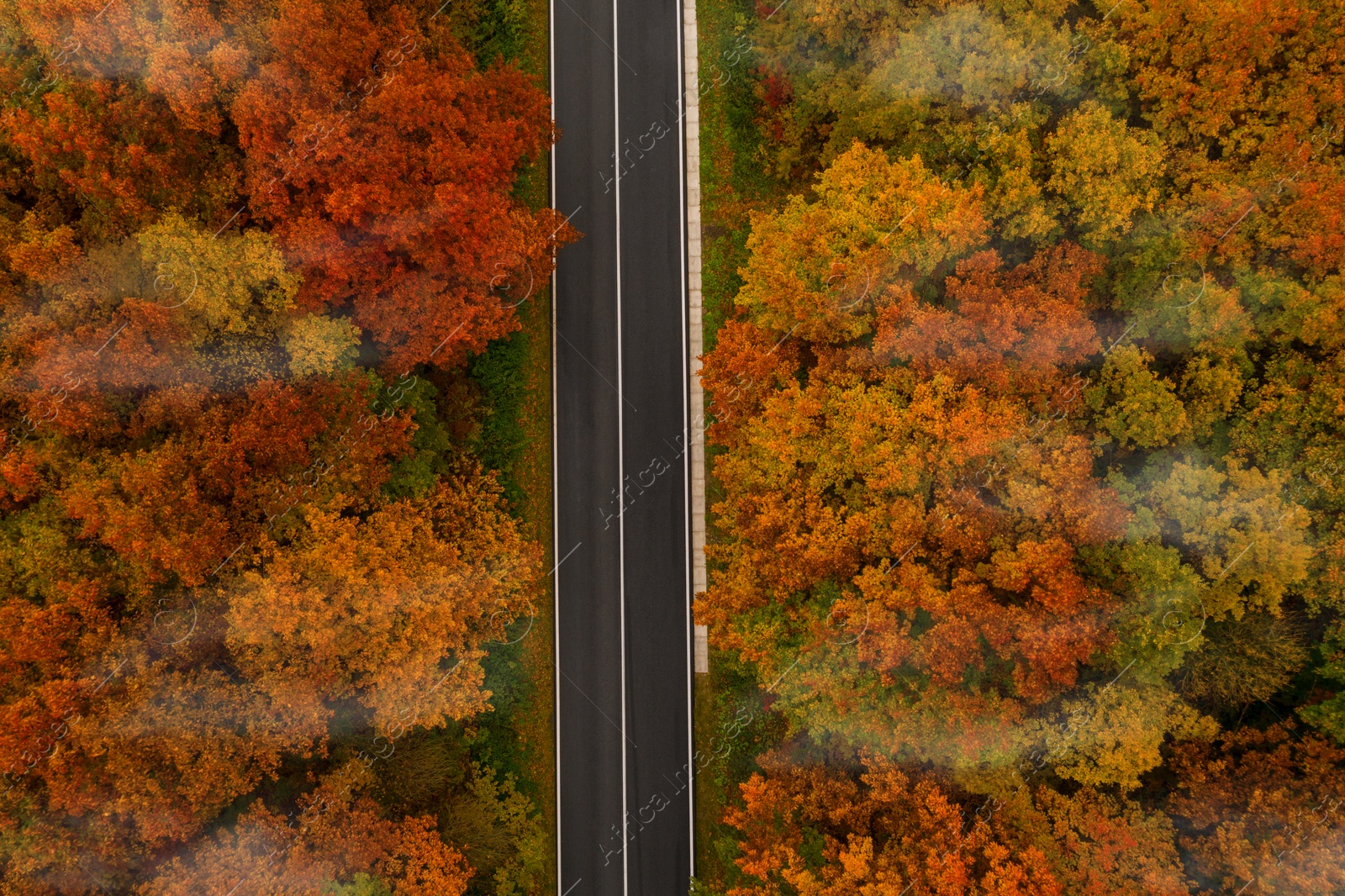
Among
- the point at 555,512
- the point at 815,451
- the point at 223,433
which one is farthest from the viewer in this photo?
the point at 555,512

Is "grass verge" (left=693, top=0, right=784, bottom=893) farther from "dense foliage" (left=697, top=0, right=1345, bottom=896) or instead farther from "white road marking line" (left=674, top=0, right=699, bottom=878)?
"dense foliage" (left=697, top=0, right=1345, bottom=896)

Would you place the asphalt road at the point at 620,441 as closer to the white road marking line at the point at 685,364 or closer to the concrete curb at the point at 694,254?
the white road marking line at the point at 685,364

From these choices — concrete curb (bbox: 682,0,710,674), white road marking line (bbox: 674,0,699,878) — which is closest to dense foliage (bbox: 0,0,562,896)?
white road marking line (bbox: 674,0,699,878)

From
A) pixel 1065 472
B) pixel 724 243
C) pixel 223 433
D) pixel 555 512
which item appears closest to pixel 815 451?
pixel 1065 472

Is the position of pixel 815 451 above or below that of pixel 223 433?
below

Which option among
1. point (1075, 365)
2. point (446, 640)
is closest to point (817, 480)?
point (1075, 365)

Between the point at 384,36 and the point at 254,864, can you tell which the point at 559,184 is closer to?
the point at 384,36

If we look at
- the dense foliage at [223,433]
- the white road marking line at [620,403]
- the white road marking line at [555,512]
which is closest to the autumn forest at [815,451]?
the dense foliage at [223,433]

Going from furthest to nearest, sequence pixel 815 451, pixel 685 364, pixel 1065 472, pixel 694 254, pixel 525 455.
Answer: pixel 694 254 < pixel 685 364 < pixel 525 455 < pixel 815 451 < pixel 1065 472

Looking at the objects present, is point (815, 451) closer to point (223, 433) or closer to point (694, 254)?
point (694, 254)
